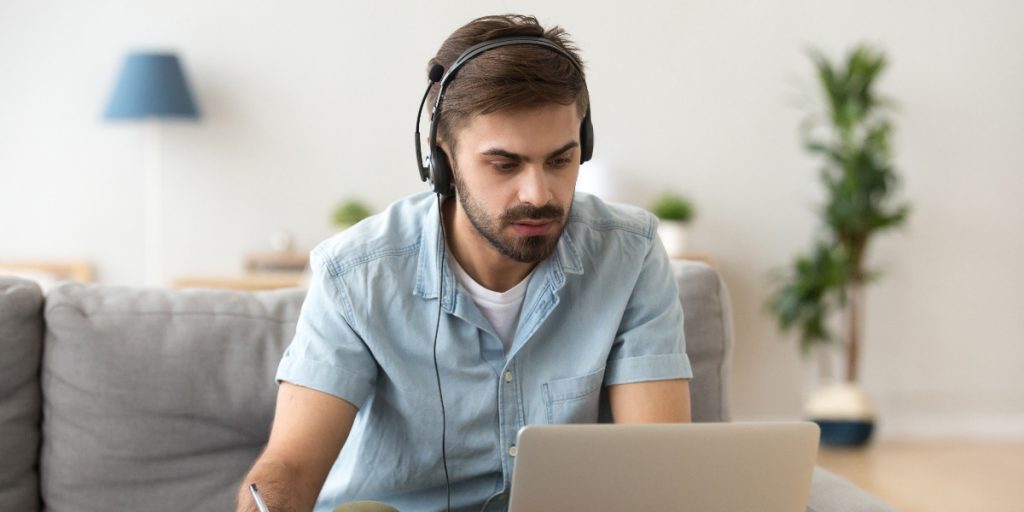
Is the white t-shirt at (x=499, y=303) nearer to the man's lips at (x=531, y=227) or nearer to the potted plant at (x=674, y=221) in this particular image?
the man's lips at (x=531, y=227)

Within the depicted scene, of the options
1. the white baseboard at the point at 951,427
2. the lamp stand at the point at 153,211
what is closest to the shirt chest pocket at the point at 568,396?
the lamp stand at the point at 153,211

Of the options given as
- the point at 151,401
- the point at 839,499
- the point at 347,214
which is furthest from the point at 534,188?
the point at 347,214

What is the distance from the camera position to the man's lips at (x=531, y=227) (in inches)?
61.7

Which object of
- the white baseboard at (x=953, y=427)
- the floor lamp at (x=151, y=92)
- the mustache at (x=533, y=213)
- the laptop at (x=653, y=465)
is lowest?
the white baseboard at (x=953, y=427)

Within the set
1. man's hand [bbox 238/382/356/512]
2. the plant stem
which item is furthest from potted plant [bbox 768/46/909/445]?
man's hand [bbox 238/382/356/512]

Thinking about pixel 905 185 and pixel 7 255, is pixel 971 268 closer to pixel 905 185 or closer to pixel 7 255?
pixel 905 185

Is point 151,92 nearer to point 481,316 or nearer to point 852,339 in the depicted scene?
point 852,339

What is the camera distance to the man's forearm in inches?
54.8

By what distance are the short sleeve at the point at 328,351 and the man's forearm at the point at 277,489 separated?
0.44ft

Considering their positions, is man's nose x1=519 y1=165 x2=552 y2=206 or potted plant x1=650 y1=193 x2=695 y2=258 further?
potted plant x1=650 y1=193 x2=695 y2=258

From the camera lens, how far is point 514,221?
1.57m

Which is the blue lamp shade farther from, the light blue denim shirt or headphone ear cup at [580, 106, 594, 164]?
headphone ear cup at [580, 106, 594, 164]

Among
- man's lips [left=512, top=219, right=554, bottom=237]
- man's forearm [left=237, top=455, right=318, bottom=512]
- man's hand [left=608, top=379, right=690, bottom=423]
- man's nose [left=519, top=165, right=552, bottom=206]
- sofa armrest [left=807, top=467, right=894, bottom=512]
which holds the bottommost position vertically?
sofa armrest [left=807, top=467, right=894, bottom=512]

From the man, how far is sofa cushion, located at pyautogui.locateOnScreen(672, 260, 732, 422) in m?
0.14
